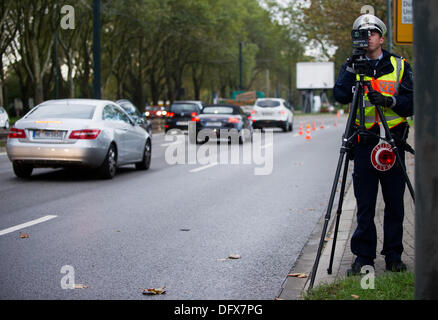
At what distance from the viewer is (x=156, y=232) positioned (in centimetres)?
790

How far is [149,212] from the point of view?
9359 millimetres

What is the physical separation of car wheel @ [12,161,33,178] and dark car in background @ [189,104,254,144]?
11594 mm

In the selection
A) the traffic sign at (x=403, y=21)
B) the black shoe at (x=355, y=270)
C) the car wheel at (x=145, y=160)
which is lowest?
the car wheel at (x=145, y=160)

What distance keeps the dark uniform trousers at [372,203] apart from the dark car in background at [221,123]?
19244mm

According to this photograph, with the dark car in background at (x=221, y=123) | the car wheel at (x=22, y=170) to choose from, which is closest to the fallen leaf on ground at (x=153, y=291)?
the car wheel at (x=22, y=170)

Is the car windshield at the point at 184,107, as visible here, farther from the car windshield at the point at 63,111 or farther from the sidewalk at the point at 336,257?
the sidewalk at the point at 336,257

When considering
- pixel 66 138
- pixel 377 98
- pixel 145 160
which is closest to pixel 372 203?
pixel 377 98

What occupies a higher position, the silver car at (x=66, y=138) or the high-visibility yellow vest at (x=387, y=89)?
the high-visibility yellow vest at (x=387, y=89)

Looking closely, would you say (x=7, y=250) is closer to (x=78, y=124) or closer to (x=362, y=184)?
(x=362, y=184)

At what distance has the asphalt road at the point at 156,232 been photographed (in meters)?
5.56

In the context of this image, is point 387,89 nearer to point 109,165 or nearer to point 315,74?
point 109,165

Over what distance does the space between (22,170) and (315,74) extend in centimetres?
6657
